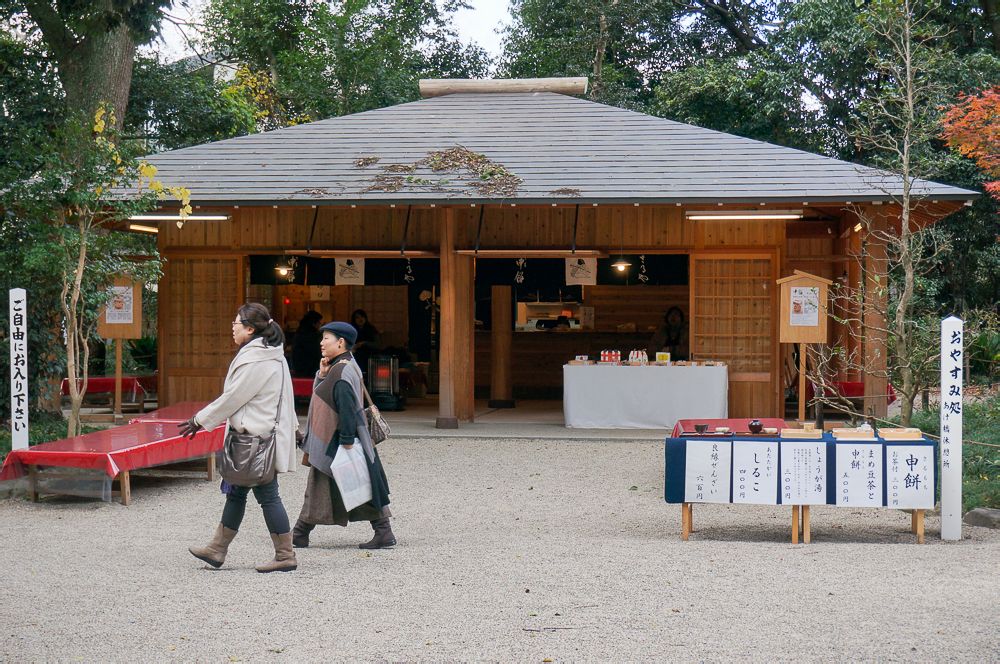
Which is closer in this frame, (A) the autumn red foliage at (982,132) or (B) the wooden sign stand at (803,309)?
(B) the wooden sign stand at (803,309)

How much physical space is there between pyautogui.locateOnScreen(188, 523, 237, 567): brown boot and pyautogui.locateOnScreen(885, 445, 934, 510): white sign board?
4112mm

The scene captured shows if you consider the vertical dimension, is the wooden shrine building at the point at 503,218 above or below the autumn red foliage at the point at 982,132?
below

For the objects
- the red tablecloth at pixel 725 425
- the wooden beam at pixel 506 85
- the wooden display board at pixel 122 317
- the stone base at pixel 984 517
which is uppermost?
the wooden beam at pixel 506 85

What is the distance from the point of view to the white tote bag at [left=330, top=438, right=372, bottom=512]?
21.4 feet

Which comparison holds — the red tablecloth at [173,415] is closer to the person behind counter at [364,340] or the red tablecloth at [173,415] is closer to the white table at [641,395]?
the white table at [641,395]

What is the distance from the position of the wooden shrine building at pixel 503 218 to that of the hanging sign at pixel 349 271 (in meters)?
0.16

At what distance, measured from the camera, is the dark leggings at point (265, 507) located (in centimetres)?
598

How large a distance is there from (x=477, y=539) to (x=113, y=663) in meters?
3.17

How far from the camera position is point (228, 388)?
19.3 ft

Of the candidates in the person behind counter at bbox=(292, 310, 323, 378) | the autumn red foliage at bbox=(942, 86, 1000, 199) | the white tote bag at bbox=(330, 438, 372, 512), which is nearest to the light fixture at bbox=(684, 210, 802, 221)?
the autumn red foliage at bbox=(942, 86, 1000, 199)

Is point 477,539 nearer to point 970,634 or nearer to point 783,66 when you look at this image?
point 970,634

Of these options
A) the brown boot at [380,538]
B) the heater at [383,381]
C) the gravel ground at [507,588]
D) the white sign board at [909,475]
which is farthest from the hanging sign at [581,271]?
the brown boot at [380,538]

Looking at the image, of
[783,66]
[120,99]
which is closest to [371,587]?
[120,99]

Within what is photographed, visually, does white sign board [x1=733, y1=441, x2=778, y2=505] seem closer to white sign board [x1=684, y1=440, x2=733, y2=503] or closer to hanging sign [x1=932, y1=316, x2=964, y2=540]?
white sign board [x1=684, y1=440, x2=733, y2=503]
